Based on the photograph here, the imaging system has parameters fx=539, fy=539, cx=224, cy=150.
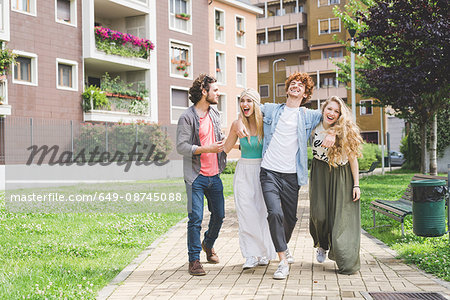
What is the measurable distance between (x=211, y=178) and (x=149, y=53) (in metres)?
24.6

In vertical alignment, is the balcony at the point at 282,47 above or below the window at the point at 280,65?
above

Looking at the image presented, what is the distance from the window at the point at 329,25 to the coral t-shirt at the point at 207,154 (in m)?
49.2

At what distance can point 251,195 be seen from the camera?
6.20 metres

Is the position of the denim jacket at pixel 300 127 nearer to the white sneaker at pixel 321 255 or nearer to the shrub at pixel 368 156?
the white sneaker at pixel 321 255

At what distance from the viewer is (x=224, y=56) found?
122ft

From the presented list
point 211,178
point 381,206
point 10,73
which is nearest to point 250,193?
point 211,178

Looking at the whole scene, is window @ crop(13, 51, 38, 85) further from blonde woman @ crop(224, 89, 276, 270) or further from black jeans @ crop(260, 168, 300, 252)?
black jeans @ crop(260, 168, 300, 252)

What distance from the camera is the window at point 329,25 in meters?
53.1

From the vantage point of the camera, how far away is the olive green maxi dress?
19.4 ft

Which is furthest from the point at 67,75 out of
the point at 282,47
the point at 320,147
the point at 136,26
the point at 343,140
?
the point at 282,47

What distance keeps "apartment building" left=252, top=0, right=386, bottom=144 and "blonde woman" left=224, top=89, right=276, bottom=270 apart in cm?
4565

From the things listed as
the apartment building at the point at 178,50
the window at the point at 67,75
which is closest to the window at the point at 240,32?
the apartment building at the point at 178,50

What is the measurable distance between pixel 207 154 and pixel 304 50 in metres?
51.1

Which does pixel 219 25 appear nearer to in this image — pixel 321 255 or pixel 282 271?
pixel 321 255
